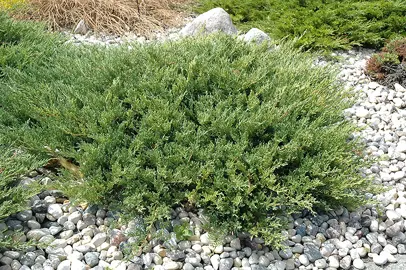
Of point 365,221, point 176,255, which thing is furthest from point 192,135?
point 365,221

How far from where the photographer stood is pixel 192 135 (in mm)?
3252

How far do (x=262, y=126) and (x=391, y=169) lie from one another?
1.33m

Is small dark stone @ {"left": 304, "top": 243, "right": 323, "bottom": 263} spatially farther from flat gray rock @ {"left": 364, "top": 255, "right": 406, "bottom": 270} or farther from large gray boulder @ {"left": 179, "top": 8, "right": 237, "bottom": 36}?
large gray boulder @ {"left": 179, "top": 8, "right": 237, "bottom": 36}

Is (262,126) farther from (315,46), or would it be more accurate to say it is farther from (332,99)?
(315,46)

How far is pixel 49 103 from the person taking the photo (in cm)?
366

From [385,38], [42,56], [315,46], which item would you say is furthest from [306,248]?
[385,38]

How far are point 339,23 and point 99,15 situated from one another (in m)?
3.29

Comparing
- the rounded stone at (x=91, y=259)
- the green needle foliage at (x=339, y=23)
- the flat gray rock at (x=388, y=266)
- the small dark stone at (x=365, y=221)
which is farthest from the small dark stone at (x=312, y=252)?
the green needle foliage at (x=339, y=23)

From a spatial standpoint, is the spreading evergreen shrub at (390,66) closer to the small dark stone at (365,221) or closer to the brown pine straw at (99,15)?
the small dark stone at (365,221)

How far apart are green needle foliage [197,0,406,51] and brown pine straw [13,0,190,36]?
1.37 meters

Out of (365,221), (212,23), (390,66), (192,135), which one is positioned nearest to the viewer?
(192,135)

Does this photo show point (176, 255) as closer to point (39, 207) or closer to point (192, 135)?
point (192, 135)

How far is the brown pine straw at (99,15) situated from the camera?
22.1ft

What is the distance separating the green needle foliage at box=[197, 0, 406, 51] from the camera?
19.8 ft
